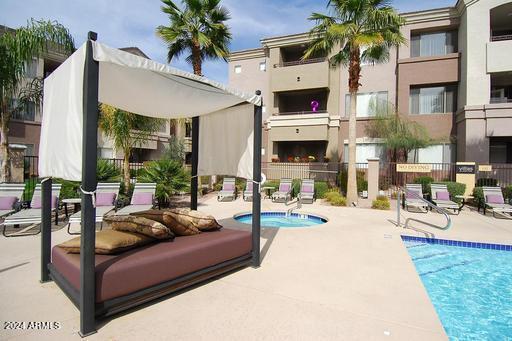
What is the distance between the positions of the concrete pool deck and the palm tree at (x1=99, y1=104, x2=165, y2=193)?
591cm

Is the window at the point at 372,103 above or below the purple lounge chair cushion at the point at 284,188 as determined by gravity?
above

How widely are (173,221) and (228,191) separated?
381 inches

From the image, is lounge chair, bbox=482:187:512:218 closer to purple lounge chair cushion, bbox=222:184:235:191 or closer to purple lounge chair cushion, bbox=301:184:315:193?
purple lounge chair cushion, bbox=301:184:315:193

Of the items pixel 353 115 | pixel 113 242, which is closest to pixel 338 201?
pixel 353 115

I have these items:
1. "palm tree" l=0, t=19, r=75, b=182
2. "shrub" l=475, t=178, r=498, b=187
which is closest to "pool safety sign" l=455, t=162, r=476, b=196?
"shrub" l=475, t=178, r=498, b=187

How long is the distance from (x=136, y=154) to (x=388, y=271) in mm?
26721

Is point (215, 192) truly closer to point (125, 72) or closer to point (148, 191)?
point (148, 191)

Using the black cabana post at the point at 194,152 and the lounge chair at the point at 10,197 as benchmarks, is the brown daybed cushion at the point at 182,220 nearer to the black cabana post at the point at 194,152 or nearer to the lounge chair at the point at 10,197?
the black cabana post at the point at 194,152

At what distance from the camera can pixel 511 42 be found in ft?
51.4

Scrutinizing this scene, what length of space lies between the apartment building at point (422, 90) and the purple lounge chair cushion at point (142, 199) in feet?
44.7

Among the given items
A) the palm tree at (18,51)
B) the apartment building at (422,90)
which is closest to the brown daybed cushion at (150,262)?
the palm tree at (18,51)

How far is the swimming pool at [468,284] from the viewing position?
12.6ft

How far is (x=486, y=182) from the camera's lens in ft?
47.3

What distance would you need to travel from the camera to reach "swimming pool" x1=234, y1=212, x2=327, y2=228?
10.2 m
